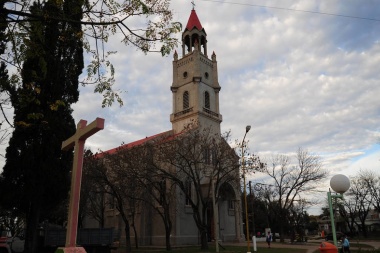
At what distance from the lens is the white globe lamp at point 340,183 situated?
7.41m

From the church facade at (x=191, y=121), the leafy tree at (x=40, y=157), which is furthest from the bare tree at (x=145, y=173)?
the leafy tree at (x=40, y=157)

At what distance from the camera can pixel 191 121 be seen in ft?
125

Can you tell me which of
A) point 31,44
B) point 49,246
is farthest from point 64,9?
point 49,246

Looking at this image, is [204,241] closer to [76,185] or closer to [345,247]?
[345,247]

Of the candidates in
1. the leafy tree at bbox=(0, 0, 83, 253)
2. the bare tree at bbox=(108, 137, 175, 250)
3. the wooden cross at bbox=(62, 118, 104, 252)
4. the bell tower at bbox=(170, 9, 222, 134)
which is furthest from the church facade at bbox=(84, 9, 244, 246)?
the wooden cross at bbox=(62, 118, 104, 252)

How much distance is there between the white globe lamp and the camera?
7.41 m

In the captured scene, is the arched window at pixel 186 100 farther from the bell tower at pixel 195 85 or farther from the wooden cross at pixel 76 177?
the wooden cross at pixel 76 177

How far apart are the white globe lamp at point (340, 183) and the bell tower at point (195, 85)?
30.9 meters

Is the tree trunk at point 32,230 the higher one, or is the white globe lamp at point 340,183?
the white globe lamp at point 340,183

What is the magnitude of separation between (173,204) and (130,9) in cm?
2745

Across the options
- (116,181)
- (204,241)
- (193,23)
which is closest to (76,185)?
(204,241)

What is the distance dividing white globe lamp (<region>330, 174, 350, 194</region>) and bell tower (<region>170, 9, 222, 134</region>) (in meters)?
30.9

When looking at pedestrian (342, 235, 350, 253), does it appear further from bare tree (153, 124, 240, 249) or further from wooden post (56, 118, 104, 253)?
wooden post (56, 118, 104, 253)

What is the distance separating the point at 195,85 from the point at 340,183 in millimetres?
33143
